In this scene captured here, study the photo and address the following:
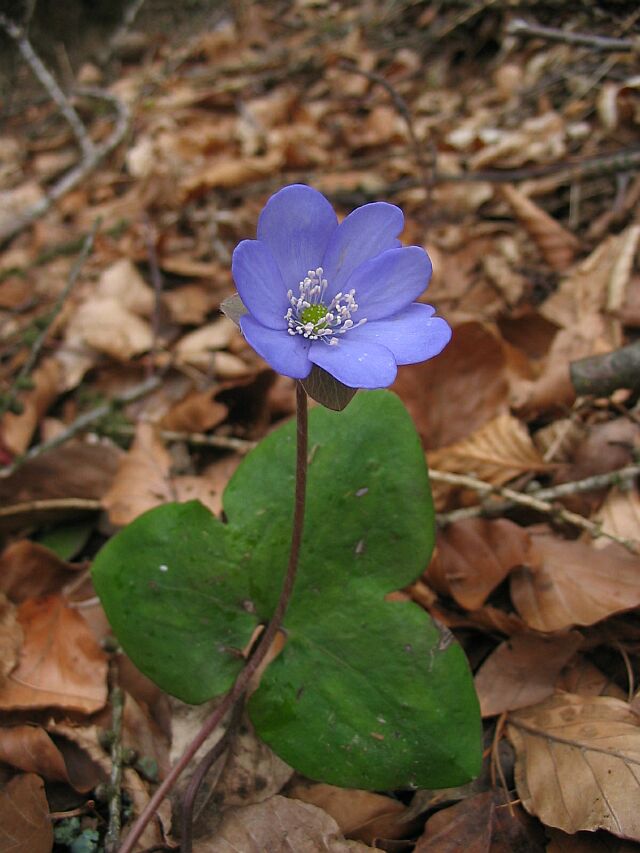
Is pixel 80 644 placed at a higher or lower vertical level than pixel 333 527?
lower

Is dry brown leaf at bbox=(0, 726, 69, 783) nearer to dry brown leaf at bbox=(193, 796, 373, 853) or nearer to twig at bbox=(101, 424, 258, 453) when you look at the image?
dry brown leaf at bbox=(193, 796, 373, 853)

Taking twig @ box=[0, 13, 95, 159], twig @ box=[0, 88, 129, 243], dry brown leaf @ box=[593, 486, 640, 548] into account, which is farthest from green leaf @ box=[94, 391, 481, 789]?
twig @ box=[0, 13, 95, 159]

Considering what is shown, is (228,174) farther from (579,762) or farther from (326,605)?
(579,762)

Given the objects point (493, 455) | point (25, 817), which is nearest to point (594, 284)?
point (493, 455)

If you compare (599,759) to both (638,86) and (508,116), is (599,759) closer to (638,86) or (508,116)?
(638,86)

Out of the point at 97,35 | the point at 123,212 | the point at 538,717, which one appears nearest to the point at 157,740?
the point at 538,717

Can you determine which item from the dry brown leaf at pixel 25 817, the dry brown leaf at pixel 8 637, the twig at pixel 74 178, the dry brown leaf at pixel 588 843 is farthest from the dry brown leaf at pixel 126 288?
the dry brown leaf at pixel 588 843

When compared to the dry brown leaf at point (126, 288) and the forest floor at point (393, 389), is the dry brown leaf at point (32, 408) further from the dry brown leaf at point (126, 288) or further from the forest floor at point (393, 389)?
the dry brown leaf at point (126, 288)
